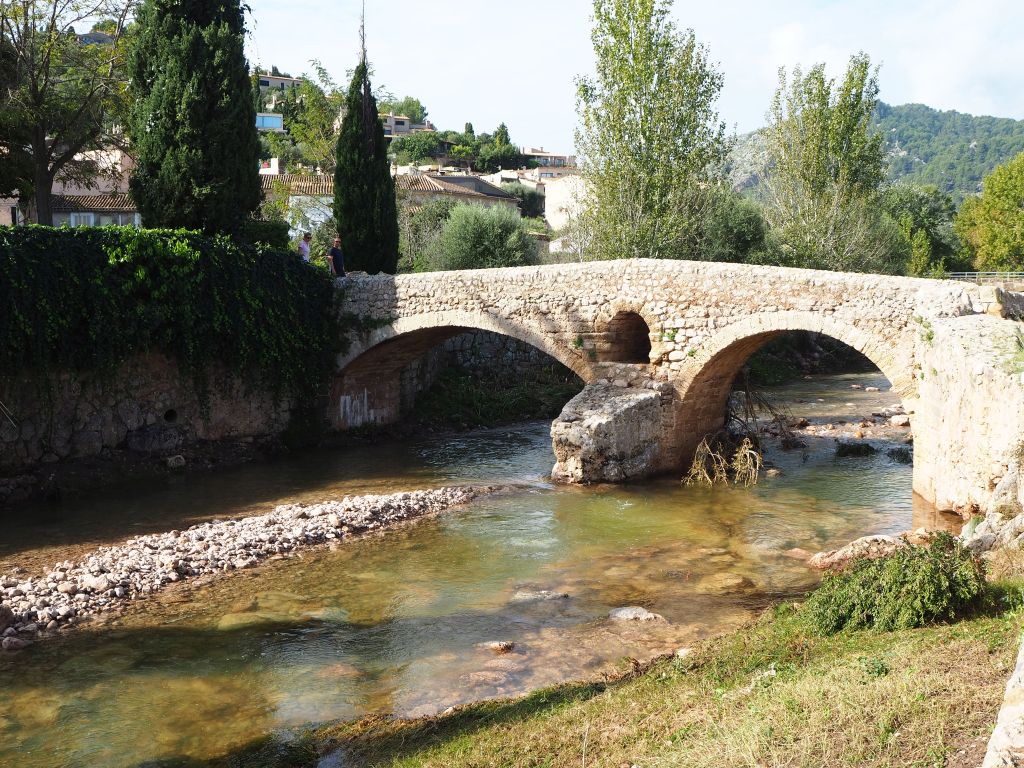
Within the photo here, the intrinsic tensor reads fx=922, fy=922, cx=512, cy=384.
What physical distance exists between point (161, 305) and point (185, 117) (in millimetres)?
4499

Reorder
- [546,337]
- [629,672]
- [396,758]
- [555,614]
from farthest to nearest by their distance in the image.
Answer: [546,337], [555,614], [629,672], [396,758]

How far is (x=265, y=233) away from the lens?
2050cm

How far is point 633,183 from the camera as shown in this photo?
74.7ft

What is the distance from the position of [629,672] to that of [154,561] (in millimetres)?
6435

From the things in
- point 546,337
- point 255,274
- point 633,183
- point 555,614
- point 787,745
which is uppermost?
point 633,183

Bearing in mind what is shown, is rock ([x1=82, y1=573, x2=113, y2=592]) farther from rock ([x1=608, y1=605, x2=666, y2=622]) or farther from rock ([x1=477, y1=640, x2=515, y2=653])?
rock ([x1=608, y1=605, x2=666, y2=622])

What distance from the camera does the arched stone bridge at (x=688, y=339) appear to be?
11430 millimetres

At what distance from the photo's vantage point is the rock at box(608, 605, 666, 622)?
9.35 meters

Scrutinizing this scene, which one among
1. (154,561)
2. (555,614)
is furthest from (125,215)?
(555,614)

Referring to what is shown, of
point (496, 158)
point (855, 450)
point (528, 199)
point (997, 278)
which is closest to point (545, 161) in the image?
point (496, 158)

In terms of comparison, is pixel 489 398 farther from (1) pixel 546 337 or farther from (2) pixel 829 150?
(2) pixel 829 150

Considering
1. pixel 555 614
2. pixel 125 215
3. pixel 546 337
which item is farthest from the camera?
pixel 125 215

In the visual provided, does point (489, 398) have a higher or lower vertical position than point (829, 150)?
lower

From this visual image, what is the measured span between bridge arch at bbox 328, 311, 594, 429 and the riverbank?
3.35 m
